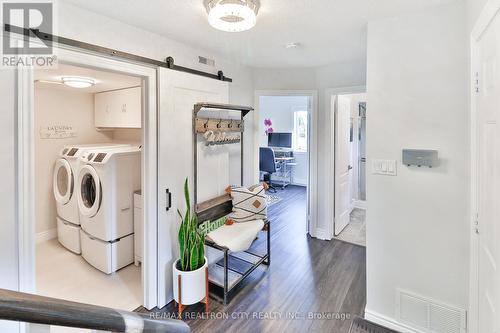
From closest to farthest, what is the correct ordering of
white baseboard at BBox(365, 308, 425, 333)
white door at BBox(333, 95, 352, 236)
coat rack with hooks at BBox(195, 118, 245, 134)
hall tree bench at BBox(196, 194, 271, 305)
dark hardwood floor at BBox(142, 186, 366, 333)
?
white baseboard at BBox(365, 308, 425, 333) → dark hardwood floor at BBox(142, 186, 366, 333) → hall tree bench at BBox(196, 194, 271, 305) → coat rack with hooks at BBox(195, 118, 245, 134) → white door at BBox(333, 95, 352, 236)

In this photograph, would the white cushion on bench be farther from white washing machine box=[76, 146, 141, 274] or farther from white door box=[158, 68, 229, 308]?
white washing machine box=[76, 146, 141, 274]

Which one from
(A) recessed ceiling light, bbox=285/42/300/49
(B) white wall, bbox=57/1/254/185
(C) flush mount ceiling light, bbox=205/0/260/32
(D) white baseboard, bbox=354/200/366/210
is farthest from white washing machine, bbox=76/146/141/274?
(D) white baseboard, bbox=354/200/366/210

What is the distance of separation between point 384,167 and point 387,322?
118cm

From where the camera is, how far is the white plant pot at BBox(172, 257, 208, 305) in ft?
7.20

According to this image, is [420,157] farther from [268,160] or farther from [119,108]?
[268,160]

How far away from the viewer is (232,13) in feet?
5.23

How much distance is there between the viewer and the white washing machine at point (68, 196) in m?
3.36

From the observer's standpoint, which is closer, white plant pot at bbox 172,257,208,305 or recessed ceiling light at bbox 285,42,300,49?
white plant pot at bbox 172,257,208,305

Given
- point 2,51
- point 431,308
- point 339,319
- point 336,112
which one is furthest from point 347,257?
point 2,51

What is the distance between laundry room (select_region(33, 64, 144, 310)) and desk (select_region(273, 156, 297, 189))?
13.6 feet

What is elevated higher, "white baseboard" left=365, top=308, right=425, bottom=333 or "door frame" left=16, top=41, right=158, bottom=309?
"door frame" left=16, top=41, right=158, bottom=309

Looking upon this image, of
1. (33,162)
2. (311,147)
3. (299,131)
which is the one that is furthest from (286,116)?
(33,162)
